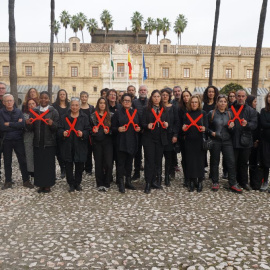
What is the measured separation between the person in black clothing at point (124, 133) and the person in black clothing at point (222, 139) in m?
1.42

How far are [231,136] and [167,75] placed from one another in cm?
4491

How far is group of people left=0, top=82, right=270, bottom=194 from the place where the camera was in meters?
5.81

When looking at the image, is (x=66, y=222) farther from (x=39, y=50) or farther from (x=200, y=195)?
(x=39, y=50)

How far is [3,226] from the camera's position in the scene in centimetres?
422

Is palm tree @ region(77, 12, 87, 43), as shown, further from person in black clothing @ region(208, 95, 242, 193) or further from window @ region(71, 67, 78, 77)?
person in black clothing @ region(208, 95, 242, 193)

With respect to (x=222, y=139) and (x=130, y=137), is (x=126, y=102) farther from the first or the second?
(x=222, y=139)

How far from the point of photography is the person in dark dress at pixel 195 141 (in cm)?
591

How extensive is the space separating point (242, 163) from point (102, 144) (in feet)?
8.83

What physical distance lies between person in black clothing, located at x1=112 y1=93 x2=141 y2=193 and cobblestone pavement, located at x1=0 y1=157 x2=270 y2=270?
0.46 metres

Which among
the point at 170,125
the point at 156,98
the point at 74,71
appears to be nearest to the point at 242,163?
the point at 170,125

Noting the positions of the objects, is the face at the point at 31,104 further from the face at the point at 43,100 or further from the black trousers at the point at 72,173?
the black trousers at the point at 72,173

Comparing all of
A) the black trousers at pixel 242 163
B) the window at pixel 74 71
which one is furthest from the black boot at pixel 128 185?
the window at pixel 74 71

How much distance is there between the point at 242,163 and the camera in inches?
244

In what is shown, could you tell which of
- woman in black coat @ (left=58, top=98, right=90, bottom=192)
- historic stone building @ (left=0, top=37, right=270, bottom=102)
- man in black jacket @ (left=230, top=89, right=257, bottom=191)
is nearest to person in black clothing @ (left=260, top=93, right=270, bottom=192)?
man in black jacket @ (left=230, top=89, right=257, bottom=191)
